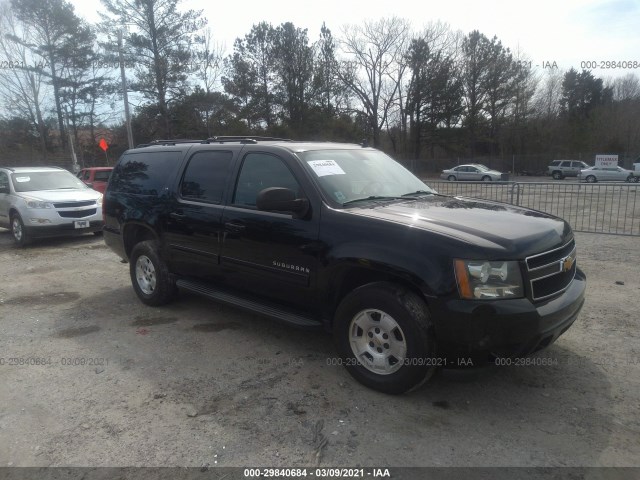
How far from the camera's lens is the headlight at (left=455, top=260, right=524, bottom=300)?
9.82 feet

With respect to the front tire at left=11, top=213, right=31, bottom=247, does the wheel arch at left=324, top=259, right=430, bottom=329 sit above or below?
above

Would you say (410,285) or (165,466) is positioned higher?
(410,285)

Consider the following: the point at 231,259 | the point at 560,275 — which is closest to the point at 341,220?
the point at 231,259

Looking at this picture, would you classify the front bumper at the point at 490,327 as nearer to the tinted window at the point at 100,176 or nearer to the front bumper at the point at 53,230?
the front bumper at the point at 53,230

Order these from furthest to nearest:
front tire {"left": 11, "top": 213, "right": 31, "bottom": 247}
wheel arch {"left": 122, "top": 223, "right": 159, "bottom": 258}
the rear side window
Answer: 1. front tire {"left": 11, "top": 213, "right": 31, "bottom": 247}
2. wheel arch {"left": 122, "top": 223, "right": 159, "bottom": 258}
3. the rear side window

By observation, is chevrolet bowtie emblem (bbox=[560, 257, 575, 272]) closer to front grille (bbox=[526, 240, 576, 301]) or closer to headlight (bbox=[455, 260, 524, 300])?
front grille (bbox=[526, 240, 576, 301])

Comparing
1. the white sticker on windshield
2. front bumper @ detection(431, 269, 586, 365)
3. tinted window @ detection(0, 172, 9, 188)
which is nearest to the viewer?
front bumper @ detection(431, 269, 586, 365)

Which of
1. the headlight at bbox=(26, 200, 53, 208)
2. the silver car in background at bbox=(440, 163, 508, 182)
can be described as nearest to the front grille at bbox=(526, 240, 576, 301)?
the headlight at bbox=(26, 200, 53, 208)

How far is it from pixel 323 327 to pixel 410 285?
90cm

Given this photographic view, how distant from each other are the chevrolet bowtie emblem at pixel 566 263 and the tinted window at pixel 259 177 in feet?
7.25

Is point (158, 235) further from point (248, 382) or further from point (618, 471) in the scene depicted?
point (618, 471)

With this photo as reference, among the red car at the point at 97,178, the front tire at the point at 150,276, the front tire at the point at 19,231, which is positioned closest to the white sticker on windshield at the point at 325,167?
the front tire at the point at 150,276

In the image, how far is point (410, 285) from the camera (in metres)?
3.31

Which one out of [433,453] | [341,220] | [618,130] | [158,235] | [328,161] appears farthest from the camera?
[618,130]
